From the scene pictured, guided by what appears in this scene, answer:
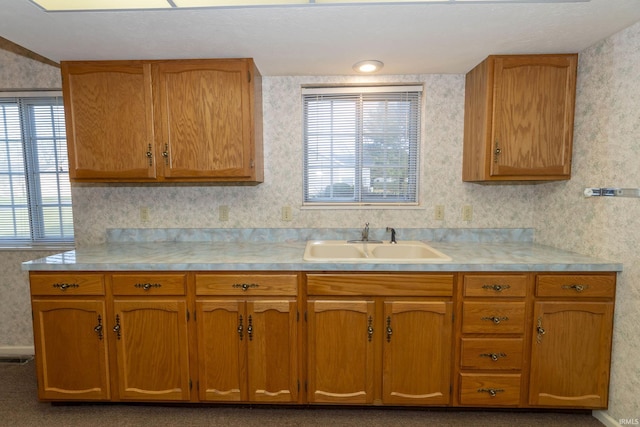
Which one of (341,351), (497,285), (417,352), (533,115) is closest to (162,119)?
(341,351)

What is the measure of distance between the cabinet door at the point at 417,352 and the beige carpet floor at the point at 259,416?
0.12 m

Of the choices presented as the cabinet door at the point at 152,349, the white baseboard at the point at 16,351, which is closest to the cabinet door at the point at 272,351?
the cabinet door at the point at 152,349

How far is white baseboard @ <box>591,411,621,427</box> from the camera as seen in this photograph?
1.65m

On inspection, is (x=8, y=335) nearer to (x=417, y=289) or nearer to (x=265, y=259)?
(x=265, y=259)

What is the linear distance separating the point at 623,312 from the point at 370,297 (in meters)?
1.33

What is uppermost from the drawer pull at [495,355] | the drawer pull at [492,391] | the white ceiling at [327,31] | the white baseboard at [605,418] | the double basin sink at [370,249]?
the white ceiling at [327,31]

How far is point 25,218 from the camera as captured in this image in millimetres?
2527

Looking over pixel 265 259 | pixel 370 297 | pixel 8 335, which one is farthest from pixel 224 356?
pixel 8 335

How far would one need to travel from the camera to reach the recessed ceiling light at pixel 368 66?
6.50 feet

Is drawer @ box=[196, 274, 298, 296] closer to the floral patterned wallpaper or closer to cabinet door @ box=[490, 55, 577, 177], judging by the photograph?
the floral patterned wallpaper

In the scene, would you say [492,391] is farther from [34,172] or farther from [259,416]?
[34,172]

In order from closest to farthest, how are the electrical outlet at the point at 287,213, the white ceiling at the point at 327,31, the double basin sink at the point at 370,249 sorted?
the white ceiling at the point at 327,31 → the double basin sink at the point at 370,249 → the electrical outlet at the point at 287,213

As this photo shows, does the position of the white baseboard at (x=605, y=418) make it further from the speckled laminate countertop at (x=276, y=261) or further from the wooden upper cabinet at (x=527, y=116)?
the wooden upper cabinet at (x=527, y=116)

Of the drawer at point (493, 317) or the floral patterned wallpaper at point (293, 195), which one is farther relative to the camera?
the floral patterned wallpaper at point (293, 195)
